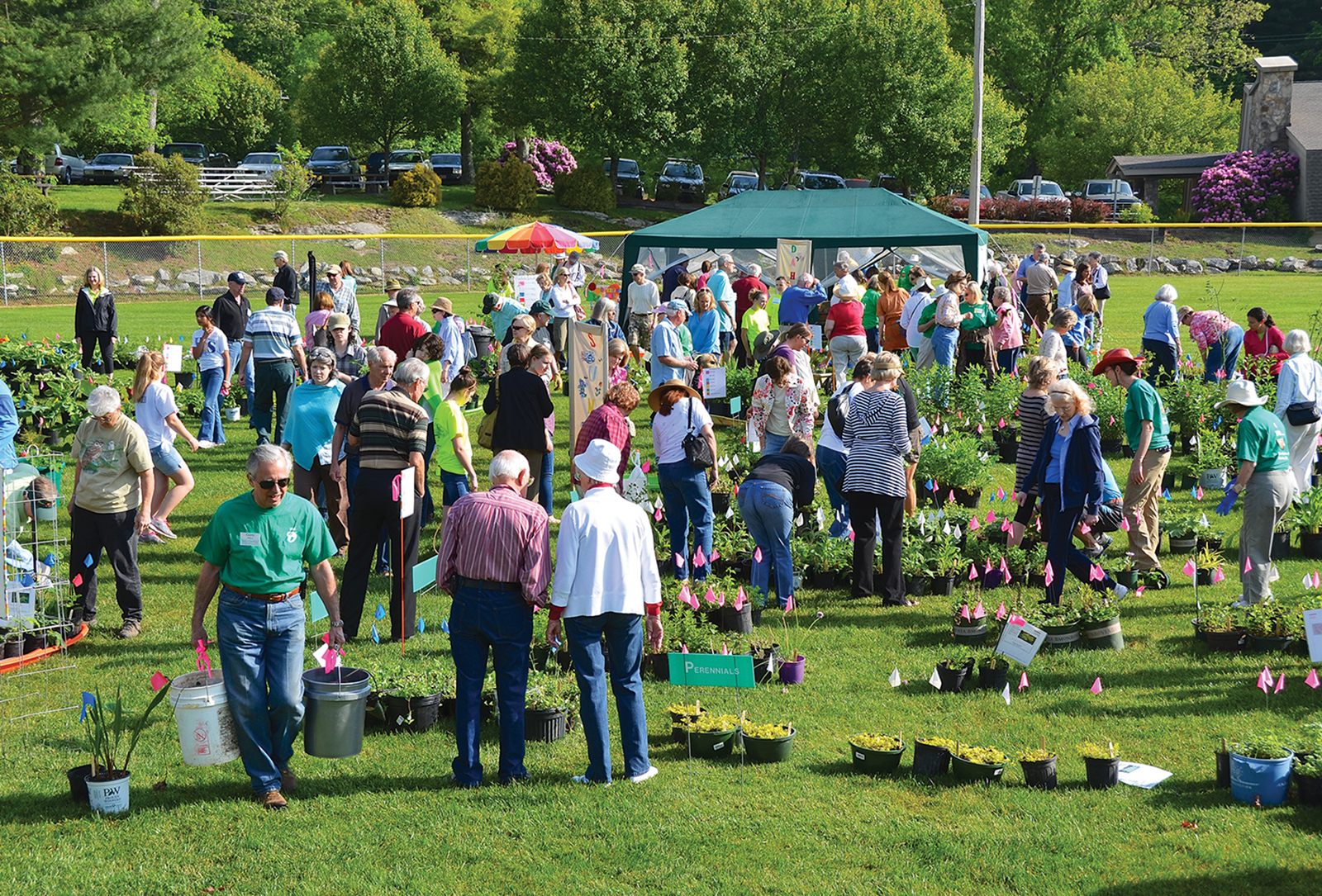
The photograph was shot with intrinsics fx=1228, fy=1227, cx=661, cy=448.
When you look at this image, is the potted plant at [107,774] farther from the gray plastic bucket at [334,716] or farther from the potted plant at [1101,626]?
the potted plant at [1101,626]

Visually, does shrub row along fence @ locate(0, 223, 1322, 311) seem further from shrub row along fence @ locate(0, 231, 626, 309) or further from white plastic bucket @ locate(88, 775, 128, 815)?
white plastic bucket @ locate(88, 775, 128, 815)

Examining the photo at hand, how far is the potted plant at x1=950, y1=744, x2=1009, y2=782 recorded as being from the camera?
6254 mm

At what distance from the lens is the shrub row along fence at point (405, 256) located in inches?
1194

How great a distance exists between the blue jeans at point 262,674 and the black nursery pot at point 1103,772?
3.96m

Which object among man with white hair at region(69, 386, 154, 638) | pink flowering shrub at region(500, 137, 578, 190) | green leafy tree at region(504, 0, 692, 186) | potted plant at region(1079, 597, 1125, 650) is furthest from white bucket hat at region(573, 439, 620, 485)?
pink flowering shrub at region(500, 137, 578, 190)

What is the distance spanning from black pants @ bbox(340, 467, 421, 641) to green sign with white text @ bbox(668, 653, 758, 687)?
215 centimetres

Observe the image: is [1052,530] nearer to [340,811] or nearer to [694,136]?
[340,811]

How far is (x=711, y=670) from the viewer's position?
6.66m

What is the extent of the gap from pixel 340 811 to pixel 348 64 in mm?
47802

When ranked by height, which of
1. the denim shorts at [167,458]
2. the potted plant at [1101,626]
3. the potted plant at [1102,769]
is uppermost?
the denim shorts at [167,458]

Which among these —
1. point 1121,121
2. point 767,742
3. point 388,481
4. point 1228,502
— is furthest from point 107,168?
point 767,742

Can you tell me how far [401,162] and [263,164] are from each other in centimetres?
564

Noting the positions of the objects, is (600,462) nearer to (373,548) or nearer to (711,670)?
(711,670)

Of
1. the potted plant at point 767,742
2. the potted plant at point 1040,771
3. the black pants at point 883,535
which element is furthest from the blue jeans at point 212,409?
the potted plant at point 1040,771
